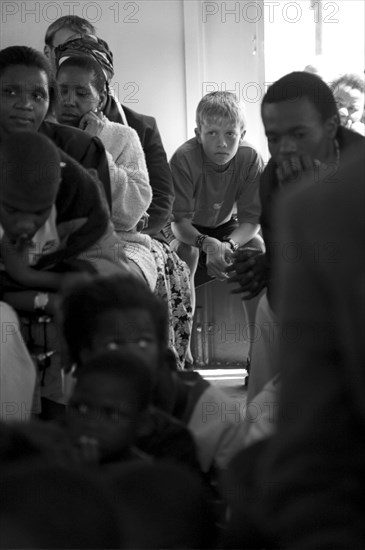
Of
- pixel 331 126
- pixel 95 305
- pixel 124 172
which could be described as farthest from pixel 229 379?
pixel 95 305

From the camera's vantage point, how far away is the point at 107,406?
1.21 metres

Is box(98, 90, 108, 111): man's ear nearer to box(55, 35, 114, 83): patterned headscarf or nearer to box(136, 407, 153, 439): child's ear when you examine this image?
box(55, 35, 114, 83): patterned headscarf

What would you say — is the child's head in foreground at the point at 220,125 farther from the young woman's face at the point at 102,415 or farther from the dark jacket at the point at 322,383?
the dark jacket at the point at 322,383

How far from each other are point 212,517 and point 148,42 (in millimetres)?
3566

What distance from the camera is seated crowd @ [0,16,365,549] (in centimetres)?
64

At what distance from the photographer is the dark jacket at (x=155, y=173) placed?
3.13 m

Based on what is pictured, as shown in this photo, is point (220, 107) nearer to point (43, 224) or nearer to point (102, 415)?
point (43, 224)

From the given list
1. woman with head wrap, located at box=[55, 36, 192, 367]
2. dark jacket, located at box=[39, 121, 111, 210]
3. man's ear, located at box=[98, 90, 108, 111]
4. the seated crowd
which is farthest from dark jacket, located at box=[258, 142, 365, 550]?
man's ear, located at box=[98, 90, 108, 111]

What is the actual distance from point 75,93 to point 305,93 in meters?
0.82

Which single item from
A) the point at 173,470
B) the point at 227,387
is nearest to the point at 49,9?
the point at 227,387

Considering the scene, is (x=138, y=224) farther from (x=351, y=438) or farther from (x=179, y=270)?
(x=351, y=438)

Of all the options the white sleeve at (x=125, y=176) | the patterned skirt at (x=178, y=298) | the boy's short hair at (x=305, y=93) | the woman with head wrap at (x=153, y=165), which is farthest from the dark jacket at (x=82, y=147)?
the patterned skirt at (x=178, y=298)

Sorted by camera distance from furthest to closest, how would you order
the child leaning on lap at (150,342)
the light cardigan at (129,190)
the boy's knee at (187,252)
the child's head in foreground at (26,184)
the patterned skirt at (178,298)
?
1. the boy's knee at (187,252)
2. the patterned skirt at (178,298)
3. the light cardigan at (129,190)
4. the child's head in foreground at (26,184)
5. the child leaning on lap at (150,342)

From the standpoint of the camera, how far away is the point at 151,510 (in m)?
1.01
